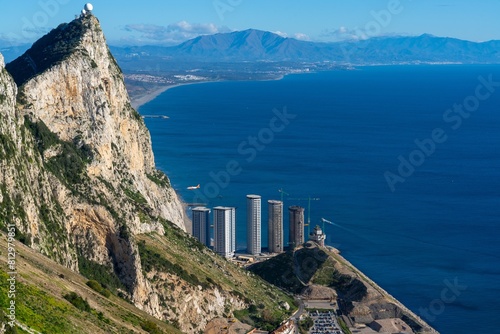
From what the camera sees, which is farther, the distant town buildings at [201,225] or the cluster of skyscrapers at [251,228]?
the distant town buildings at [201,225]

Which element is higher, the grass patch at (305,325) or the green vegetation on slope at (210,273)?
the green vegetation on slope at (210,273)

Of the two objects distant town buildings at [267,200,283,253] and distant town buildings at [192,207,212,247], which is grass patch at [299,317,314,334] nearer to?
distant town buildings at [267,200,283,253]

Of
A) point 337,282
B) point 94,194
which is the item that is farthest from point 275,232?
point 94,194

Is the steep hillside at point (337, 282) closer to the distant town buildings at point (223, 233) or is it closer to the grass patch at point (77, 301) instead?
the distant town buildings at point (223, 233)

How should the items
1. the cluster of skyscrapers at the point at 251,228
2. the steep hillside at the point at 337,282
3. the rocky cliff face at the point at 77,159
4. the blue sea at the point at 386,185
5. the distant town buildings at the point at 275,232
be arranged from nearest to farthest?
the rocky cliff face at the point at 77,159 < the steep hillside at the point at 337,282 < the blue sea at the point at 386,185 < the cluster of skyscrapers at the point at 251,228 < the distant town buildings at the point at 275,232

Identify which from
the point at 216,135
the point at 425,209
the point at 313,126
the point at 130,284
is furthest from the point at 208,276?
the point at 313,126

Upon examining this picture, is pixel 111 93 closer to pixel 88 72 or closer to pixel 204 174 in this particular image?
pixel 88 72

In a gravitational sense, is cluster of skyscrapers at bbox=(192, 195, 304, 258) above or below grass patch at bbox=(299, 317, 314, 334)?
above

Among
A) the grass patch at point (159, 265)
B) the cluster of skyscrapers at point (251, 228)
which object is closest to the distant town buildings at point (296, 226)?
the cluster of skyscrapers at point (251, 228)

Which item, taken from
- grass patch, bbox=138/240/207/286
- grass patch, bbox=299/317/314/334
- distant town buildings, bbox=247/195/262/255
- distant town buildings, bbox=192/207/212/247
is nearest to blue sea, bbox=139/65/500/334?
distant town buildings, bbox=247/195/262/255
